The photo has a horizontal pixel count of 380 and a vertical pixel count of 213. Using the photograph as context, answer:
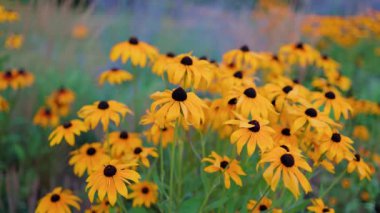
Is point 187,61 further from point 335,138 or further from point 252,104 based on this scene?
point 335,138

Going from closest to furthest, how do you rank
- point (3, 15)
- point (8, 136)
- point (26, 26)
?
point (3, 15)
point (8, 136)
point (26, 26)

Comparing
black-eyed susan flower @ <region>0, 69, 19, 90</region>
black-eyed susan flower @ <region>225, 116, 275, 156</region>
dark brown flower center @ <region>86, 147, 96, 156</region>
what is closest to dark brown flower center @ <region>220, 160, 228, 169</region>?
black-eyed susan flower @ <region>225, 116, 275, 156</region>

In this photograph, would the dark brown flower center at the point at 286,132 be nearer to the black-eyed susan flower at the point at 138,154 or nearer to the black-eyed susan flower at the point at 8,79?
the black-eyed susan flower at the point at 138,154

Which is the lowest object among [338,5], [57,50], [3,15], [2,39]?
[338,5]

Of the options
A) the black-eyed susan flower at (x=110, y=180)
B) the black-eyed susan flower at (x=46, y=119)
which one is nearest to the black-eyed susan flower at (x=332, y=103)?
the black-eyed susan flower at (x=110, y=180)

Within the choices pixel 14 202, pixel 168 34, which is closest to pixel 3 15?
pixel 14 202

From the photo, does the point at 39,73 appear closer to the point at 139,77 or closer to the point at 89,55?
the point at 89,55

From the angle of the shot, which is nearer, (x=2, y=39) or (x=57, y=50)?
(x=2, y=39)
